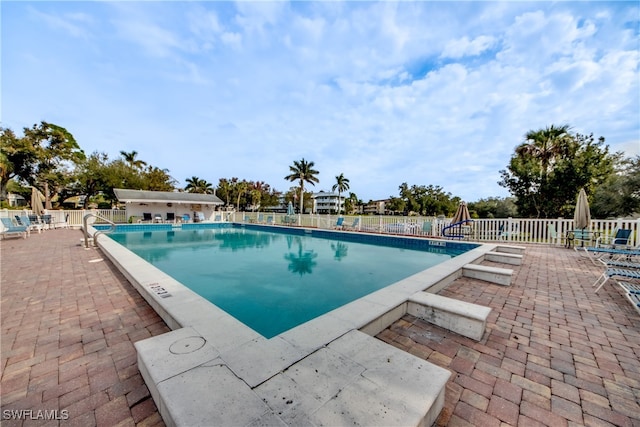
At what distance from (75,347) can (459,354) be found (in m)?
3.57

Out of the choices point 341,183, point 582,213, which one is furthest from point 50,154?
point 341,183

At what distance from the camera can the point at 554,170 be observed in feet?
47.1

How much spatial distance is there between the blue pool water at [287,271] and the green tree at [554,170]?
1067cm

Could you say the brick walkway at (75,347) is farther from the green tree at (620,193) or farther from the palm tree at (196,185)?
the palm tree at (196,185)

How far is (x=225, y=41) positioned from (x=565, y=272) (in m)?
11.7

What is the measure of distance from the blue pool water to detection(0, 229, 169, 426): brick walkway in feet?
4.88

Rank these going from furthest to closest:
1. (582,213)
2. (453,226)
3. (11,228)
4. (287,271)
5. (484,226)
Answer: (484,226) → (453,226) → (11,228) → (582,213) → (287,271)

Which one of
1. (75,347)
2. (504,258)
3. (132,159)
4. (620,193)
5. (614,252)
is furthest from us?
(132,159)

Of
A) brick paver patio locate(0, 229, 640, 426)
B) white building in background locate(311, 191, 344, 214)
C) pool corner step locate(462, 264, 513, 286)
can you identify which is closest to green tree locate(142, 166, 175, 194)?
brick paver patio locate(0, 229, 640, 426)

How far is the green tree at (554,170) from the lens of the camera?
45.2 ft

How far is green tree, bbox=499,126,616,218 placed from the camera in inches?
542

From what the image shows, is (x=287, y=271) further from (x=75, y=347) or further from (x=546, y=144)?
(x=546, y=144)

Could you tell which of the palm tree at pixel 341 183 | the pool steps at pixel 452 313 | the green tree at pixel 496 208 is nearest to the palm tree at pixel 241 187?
the palm tree at pixel 341 183

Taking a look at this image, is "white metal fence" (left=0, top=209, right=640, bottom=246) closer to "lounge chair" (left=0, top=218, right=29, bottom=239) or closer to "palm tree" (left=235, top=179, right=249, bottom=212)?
"lounge chair" (left=0, top=218, right=29, bottom=239)
